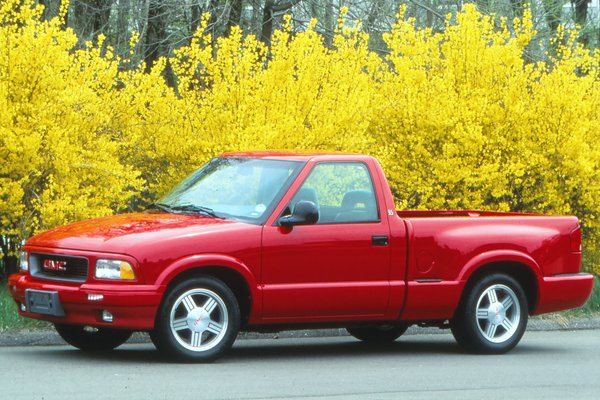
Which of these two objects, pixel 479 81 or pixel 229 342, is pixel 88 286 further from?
pixel 479 81

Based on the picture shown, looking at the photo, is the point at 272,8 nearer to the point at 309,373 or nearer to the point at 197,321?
the point at 197,321

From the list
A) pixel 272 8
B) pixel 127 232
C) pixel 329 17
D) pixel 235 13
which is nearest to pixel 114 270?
pixel 127 232

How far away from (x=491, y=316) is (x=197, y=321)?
8.91ft

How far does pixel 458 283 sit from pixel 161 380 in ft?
9.99

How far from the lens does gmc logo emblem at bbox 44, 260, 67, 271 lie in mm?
10125

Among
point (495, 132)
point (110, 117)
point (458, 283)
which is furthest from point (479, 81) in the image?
point (458, 283)

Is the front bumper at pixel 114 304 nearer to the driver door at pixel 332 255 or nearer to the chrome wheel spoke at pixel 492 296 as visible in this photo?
the driver door at pixel 332 255

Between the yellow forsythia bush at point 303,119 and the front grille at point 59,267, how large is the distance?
332 centimetres

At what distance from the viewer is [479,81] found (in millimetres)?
16828

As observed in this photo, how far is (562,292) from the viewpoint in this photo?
1184 centimetres

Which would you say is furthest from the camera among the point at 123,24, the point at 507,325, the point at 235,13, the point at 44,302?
the point at 123,24

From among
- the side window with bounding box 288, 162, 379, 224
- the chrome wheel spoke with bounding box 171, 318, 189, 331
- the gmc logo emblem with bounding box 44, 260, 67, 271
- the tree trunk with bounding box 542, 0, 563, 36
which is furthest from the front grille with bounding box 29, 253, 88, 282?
the tree trunk with bounding box 542, 0, 563, 36

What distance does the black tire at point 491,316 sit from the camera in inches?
448

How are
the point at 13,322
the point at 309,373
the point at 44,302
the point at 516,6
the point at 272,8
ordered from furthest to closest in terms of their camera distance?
1. the point at 516,6
2. the point at 272,8
3. the point at 13,322
4. the point at 44,302
5. the point at 309,373
